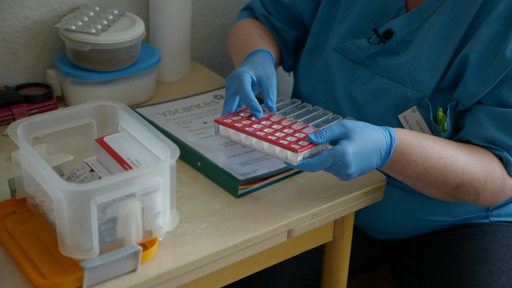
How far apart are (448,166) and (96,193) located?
46 cm

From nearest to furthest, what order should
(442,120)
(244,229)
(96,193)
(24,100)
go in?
(96,193) < (244,229) < (442,120) < (24,100)

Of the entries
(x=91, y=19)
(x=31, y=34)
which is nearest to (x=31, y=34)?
(x=31, y=34)

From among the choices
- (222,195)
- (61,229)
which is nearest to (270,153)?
(222,195)

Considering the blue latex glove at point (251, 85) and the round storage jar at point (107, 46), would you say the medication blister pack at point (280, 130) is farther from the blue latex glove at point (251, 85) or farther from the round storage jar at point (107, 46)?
the round storage jar at point (107, 46)

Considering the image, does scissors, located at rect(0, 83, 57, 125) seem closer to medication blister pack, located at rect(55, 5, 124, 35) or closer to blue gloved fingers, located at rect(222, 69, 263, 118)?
medication blister pack, located at rect(55, 5, 124, 35)

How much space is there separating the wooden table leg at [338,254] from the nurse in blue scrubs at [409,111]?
0.27 feet

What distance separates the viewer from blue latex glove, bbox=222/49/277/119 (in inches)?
33.7

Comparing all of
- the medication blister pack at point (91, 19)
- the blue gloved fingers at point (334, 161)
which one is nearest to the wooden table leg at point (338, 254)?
the blue gloved fingers at point (334, 161)

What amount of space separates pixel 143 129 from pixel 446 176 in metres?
0.40

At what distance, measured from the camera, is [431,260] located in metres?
0.95

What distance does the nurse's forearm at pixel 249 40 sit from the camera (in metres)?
1.05

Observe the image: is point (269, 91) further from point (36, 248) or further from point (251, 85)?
point (36, 248)

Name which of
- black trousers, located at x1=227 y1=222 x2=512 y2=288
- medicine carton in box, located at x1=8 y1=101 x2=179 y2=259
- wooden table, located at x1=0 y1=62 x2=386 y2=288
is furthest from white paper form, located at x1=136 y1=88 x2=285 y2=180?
black trousers, located at x1=227 y1=222 x2=512 y2=288

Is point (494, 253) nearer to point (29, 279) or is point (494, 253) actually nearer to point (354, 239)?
point (354, 239)
